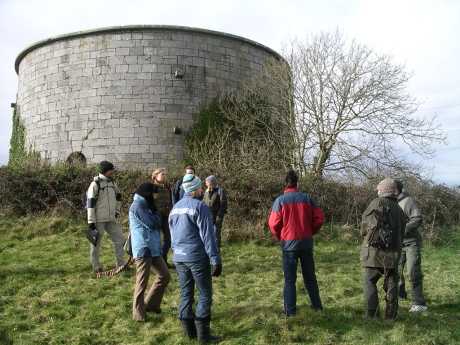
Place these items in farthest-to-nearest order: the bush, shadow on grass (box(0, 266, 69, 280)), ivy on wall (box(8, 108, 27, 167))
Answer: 1. ivy on wall (box(8, 108, 27, 167))
2. the bush
3. shadow on grass (box(0, 266, 69, 280))

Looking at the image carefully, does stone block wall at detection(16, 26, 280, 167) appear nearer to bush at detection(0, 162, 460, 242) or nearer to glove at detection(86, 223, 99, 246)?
bush at detection(0, 162, 460, 242)

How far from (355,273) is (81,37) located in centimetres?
1256

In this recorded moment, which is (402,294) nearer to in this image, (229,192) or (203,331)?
(203,331)

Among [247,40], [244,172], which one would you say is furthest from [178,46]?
[244,172]

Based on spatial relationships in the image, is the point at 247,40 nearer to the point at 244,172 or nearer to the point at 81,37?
the point at 81,37

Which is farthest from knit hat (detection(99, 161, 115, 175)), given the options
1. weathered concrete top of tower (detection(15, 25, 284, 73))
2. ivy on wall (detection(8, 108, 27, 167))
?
ivy on wall (detection(8, 108, 27, 167))

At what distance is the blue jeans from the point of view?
17.8 ft

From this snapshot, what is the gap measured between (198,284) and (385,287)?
2129 mm

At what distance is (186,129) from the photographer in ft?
55.4

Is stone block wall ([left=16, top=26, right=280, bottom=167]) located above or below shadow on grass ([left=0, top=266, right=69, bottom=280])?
above

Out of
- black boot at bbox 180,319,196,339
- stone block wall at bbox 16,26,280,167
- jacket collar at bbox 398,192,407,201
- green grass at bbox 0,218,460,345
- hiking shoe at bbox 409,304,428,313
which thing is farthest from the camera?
stone block wall at bbox 16,26,280,167

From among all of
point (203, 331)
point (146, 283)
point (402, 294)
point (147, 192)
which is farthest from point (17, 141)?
point (402, 294)

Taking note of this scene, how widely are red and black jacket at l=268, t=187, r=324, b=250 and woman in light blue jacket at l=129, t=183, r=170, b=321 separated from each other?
4.66ft

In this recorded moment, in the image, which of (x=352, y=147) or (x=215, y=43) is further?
(x=215, y=43)
